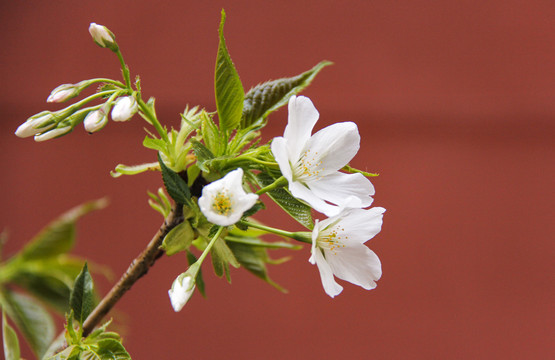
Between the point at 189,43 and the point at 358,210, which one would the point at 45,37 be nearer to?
the point at 189,43

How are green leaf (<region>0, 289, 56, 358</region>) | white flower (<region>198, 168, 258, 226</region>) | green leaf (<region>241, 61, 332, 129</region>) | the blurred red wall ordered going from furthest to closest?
the blurred red wall → green leaf (<region>0, 289, 56, 358</region>) → green leaf (<region>241, 61, 332, 129</region>) → white flower (<region>198, 168, 258, 226</region>)

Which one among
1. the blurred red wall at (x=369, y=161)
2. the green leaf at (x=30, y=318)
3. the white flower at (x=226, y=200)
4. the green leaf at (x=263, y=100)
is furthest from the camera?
the blurred red wall at (x=369, y=161)

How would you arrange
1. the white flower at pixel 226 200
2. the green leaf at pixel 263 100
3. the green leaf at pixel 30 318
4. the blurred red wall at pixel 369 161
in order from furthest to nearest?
the blurred red wall at pixel 369 161, the green leaf at pixel 30 318, the green leaf at pixel 263 100, the white flower at pixel 226 200

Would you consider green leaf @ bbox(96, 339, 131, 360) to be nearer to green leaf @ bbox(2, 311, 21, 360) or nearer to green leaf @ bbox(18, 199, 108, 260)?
green leaf @ bbox(2, 311, 21, 360)

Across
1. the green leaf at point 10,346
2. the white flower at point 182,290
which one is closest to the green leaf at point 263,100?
the white flower at point 182,290

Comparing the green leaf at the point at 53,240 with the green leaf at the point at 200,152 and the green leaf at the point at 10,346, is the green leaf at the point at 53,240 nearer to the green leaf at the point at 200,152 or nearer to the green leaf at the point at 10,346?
the green leaf at the point at 10,346

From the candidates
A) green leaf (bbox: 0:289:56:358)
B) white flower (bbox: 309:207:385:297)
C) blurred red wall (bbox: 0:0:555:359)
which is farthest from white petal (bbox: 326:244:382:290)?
blurred red wall (bbox: 0:0:555:359)
